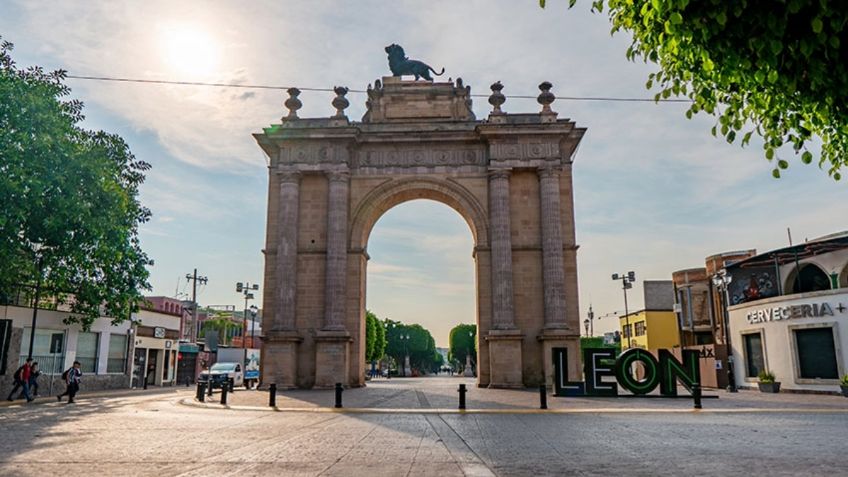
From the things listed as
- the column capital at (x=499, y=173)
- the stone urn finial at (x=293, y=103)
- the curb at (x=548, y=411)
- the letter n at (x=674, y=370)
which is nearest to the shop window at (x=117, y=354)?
the stone urn finial at (x=293, y=103)

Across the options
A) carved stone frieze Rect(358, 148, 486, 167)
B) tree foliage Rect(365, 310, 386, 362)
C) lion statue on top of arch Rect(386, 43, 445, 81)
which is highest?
lion statue on top of arch Rect(386, 43, 445, 81)

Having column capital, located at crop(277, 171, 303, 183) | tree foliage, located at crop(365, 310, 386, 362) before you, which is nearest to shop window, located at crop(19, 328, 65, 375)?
column capital, located at crop(277, 171, 303, 183)

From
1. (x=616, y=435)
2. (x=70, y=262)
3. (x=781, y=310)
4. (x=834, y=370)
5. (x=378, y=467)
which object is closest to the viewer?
(x=378, y=467)

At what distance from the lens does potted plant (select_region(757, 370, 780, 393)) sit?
83.2 ft

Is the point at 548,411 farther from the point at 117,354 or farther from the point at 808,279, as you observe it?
the point at 117,354

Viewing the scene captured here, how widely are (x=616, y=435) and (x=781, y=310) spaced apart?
1945cm

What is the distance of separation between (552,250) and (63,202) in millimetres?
19140

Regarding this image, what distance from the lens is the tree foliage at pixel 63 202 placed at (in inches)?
714

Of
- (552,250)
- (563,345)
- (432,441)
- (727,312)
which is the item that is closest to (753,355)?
(727,312)

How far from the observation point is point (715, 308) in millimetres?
40906

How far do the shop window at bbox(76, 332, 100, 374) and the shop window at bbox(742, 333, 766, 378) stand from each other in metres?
32.9

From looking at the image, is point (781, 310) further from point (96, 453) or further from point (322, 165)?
point (96, 453)

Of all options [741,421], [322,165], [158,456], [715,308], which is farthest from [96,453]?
[715,308]

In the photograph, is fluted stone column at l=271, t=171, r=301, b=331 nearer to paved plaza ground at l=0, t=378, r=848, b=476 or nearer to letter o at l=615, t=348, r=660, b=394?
paved plaza ground at l=0, t=378, r=848, b=476
